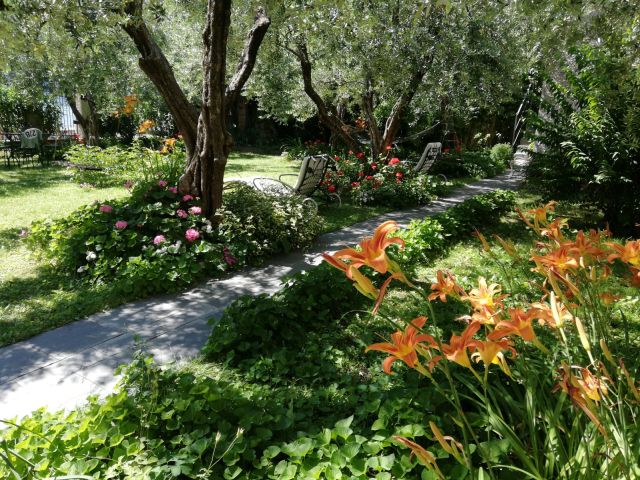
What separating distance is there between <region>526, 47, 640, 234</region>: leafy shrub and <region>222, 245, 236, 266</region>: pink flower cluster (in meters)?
4.35

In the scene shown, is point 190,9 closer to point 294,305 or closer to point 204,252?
point 204,252

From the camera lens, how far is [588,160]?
5.66 metres

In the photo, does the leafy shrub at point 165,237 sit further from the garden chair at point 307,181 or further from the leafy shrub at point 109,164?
the leafy shrub at point 109,164

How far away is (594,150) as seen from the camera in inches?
223

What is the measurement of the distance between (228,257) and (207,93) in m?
1.88

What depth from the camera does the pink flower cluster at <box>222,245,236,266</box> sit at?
4.80 metres

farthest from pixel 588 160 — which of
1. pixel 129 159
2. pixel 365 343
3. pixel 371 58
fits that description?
pixel 129 159

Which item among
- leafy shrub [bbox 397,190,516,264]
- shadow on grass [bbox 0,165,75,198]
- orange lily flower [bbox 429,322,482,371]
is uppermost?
orange lily flower [bbox 429,322,482,371]

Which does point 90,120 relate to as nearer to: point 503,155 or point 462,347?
point 503,155

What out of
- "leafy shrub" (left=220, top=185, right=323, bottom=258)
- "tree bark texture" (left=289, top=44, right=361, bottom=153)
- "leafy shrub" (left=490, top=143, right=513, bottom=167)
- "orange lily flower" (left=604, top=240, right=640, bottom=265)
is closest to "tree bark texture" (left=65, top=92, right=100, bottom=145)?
"tree bark texture" (left=289, top=44, right=361, bottom=153)

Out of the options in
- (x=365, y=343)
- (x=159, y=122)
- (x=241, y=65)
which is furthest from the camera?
(x=159, y=122)

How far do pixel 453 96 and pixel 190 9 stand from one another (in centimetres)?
549

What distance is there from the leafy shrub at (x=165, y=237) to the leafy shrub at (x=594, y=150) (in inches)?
140

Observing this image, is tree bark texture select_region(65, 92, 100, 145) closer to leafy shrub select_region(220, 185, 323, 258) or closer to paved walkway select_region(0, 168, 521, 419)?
leafy shrub select_region(220, 185, 323, 258)
